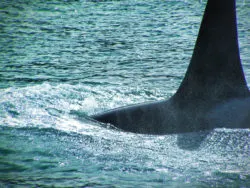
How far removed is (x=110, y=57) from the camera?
15008 millimetres

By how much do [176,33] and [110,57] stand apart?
11.3ft

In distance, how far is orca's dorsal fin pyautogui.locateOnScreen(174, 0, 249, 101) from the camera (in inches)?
298

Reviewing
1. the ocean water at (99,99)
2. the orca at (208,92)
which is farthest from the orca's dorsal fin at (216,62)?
the ocean water at (99,99)

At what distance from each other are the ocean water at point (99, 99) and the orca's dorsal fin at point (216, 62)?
685 millimetres

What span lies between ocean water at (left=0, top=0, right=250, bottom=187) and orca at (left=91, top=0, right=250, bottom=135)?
0.64ft

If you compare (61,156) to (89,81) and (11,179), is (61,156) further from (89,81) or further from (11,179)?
(89,81)

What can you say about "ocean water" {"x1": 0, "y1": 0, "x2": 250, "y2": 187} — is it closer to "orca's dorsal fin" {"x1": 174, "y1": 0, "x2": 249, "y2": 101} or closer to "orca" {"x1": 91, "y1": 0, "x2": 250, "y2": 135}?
"orca" {"x1": 91, "y1": 0, "x2": 250, "y2": 135}

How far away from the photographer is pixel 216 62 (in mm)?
7797

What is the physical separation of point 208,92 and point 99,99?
2.80 meters

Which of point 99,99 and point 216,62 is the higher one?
point 216,62

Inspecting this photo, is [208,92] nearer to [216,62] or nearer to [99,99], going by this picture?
[216,62]

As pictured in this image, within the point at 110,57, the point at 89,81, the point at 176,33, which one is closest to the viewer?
the point at 89,81

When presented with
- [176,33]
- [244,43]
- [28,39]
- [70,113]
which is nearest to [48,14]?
Result: [28,39]

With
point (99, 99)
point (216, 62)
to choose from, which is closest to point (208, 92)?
point (216, 62)
